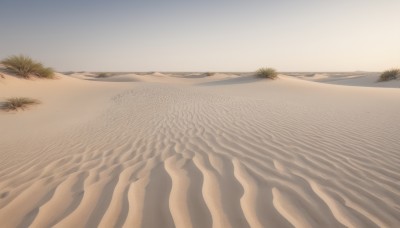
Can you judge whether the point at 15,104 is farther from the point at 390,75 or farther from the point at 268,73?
the point at 390,75

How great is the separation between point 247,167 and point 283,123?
2.83 m

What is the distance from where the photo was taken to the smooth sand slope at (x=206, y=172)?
1.97 metres

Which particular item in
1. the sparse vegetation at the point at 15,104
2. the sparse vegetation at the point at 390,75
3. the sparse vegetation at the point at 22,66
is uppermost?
the sparse vegetation at the point at 22,66

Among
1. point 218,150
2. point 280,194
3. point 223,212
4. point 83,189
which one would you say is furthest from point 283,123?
point 83,189

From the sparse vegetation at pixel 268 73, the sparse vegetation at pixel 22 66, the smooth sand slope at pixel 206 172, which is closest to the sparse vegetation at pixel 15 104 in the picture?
the smooth sand slope at pixel 206 172

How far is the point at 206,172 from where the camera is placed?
9.29 ft

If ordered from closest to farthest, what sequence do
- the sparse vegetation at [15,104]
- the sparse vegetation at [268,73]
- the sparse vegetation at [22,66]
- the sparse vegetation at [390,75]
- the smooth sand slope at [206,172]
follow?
the smooth sand slope at [206,172] < the sparse vegetation at [15,104] < the sparse vegetation at [22,66] < the sparse vegetation at [268,73] < the sparse vegetation at [390,75]

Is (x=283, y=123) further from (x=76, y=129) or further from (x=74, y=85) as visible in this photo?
(x=74, y=85)

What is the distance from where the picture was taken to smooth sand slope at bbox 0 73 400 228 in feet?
6.47

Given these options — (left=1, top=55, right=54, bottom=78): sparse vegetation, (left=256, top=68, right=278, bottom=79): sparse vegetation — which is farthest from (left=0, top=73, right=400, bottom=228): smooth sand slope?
(left=256, top=68, right=278, bottom=79): sparse vegetation

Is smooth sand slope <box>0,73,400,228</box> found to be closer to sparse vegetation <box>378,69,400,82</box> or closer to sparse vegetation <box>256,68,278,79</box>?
sparse vegetation <box>256,68,278,79</box>

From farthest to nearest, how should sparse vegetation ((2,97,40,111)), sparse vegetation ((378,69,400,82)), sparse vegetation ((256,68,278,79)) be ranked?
sparse vegetation ((378,69,400,82)) < sparse vegetation ((256,68,278,79)) < sparse vegetation ((2,97,40,111))

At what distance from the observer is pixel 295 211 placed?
1978 millimetres

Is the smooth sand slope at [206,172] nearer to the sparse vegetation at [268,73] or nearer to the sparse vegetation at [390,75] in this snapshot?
the sparse vegetation at [268,73]
